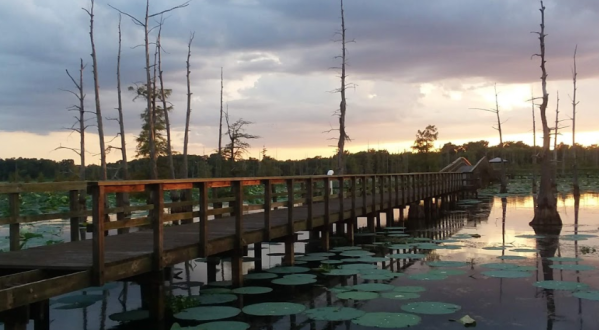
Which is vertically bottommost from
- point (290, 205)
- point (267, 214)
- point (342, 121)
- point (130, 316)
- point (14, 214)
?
point (130, 316)

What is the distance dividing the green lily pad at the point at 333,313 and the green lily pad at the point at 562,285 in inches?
128

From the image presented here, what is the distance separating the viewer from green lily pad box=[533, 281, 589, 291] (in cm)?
795

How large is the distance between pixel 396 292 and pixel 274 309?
1.88m

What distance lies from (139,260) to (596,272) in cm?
755

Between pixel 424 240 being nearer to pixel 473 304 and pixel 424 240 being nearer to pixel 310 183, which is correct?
pixel 310 183

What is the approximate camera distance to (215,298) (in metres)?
7.65

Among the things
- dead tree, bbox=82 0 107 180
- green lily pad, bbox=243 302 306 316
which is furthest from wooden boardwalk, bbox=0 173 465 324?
dead tree, bbox=82 0 107 180

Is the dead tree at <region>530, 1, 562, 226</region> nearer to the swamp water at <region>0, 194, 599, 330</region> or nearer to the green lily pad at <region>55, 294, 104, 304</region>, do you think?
the swamp water at <region>0, 194, 599, 330</region>

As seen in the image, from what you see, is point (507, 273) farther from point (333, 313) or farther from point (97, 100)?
point (97, 100)

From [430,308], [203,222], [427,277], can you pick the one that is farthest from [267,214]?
[430,308]

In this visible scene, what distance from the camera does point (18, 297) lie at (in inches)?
185

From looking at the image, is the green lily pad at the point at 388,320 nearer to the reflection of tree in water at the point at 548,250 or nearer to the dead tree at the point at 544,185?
the reflection of tree in water at the point at 548,250

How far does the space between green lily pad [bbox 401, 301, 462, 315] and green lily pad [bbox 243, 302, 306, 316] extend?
4.45ft

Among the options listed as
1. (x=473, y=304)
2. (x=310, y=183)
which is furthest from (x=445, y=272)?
(x=310, y=183)
